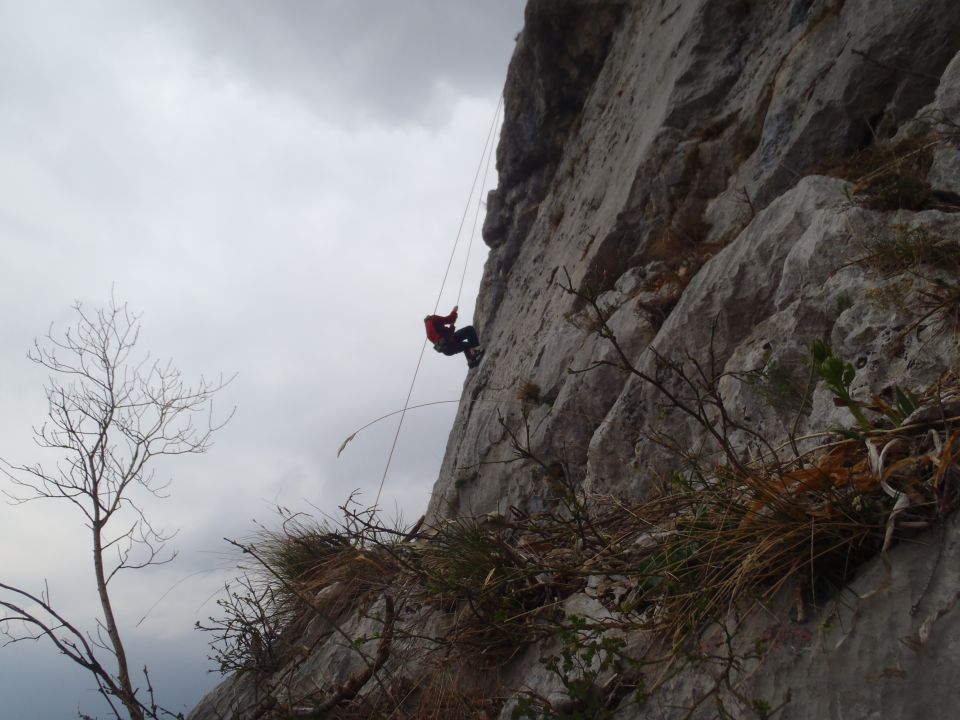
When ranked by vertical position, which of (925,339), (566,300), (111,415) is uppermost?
(111,415)

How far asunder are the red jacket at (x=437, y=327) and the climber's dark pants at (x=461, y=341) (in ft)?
0.29

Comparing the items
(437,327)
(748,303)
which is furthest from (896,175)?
(437,327)

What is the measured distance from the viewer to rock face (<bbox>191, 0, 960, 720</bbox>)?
1.54 meters

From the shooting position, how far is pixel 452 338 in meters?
9.55

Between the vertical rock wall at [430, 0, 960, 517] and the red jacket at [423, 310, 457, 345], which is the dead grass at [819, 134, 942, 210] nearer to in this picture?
the vertical rock wall at [430, 0, 960, 517]

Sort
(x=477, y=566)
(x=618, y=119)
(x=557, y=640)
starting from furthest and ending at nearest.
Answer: (x=618, y=119) < (x=477, y=566) < (x=557, y=640)

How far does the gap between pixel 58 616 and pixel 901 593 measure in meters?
3.85

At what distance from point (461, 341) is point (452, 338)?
216 millimetres

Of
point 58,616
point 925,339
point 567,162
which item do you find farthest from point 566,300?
point 58,616

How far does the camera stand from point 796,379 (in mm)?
2924

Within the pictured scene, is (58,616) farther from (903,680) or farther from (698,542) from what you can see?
(903,680)

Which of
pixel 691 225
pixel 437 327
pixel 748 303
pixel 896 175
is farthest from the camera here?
pixel 437 327

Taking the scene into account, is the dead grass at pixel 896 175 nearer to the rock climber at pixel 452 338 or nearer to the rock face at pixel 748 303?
the rock face at pixel 748 303

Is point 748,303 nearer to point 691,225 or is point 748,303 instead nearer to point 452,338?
point 691,225
